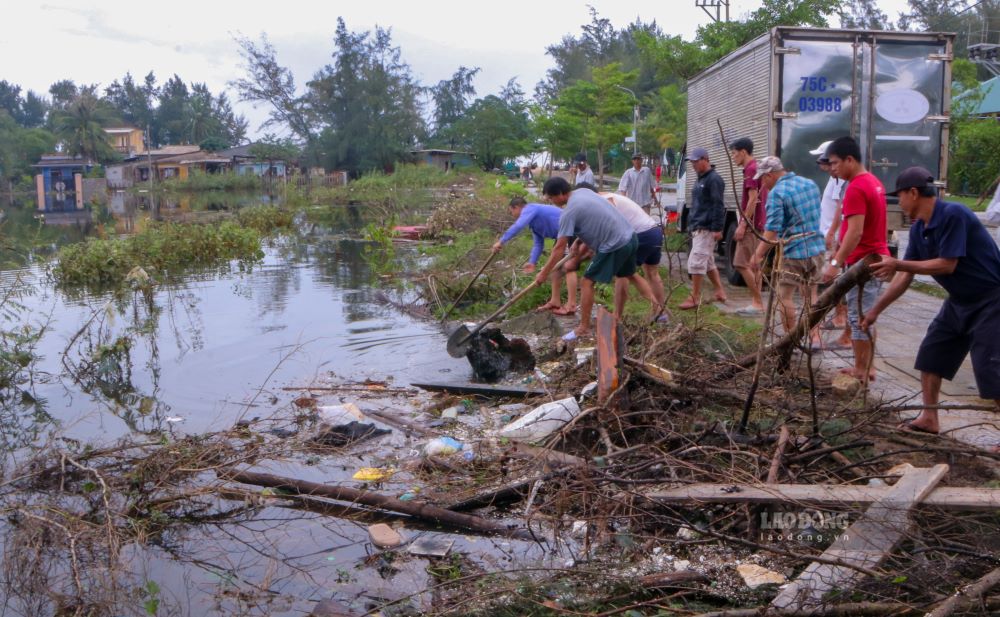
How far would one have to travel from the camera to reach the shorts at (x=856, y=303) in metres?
5.71

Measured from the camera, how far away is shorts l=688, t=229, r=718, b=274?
8.91 meters

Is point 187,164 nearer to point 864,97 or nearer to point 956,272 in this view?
point 864,97

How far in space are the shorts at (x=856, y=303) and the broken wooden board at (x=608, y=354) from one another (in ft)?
4.89

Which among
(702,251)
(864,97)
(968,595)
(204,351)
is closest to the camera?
(968,595)

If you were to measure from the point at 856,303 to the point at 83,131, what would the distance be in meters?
78.2

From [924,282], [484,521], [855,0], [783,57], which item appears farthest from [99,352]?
[855,0]

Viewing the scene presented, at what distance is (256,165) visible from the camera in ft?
245

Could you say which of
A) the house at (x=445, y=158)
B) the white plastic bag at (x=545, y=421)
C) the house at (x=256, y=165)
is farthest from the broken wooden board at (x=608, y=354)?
the house at (x=256, y=165)

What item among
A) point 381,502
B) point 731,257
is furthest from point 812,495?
point 731,257

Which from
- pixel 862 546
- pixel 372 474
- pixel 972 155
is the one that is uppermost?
pixel 972 155

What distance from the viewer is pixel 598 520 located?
4.11 metres

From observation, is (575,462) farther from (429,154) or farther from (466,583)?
(429,154)

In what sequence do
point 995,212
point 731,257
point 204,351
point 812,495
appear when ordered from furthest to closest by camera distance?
point 731,257, point 204,351, point 995,212, point 812,495

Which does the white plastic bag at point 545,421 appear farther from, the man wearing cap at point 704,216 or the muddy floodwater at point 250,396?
the man wearing cap at point 704,216
